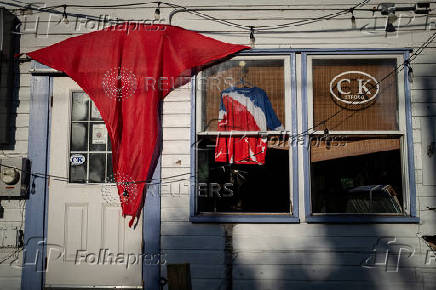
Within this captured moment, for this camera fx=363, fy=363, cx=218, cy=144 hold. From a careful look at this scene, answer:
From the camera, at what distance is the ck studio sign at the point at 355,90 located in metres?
4.46

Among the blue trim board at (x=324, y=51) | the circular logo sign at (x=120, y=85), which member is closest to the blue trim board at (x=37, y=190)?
the circular logo sign at (x=120, y=85)

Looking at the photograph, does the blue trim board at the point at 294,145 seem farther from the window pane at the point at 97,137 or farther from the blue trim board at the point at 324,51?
the window pane at the point at 97,137

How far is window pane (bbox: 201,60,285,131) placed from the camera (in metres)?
4.48

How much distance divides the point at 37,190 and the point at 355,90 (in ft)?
13.3

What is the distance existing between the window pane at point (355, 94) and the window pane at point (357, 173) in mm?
216

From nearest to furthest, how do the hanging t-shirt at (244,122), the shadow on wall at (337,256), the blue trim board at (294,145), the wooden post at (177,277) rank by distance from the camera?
the wooden post at (177,277), the shadow on wall at (337,256), the blue trim board at (294,145), the hanging t-shirt at (244,122)

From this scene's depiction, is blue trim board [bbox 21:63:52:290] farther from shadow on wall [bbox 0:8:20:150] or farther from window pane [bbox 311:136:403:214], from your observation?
window pane [bbox 311:136:403:214]

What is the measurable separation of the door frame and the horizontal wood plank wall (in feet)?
0.35

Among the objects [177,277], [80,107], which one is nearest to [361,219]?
[177,277]

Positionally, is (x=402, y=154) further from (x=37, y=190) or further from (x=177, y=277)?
(x=37, y=190)

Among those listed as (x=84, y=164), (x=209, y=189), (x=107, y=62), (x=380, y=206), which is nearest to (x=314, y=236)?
(x=380, y=206)

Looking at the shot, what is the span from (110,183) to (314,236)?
99.3 inches

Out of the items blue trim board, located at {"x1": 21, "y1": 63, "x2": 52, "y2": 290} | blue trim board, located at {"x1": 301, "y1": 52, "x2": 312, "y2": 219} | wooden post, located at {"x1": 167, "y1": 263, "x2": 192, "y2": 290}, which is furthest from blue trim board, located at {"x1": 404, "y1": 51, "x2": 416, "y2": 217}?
blue trim board, located at {"x1": 21, "y1": 63, "x2": 52, "y2": 290}

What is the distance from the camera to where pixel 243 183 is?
4.44 meters
